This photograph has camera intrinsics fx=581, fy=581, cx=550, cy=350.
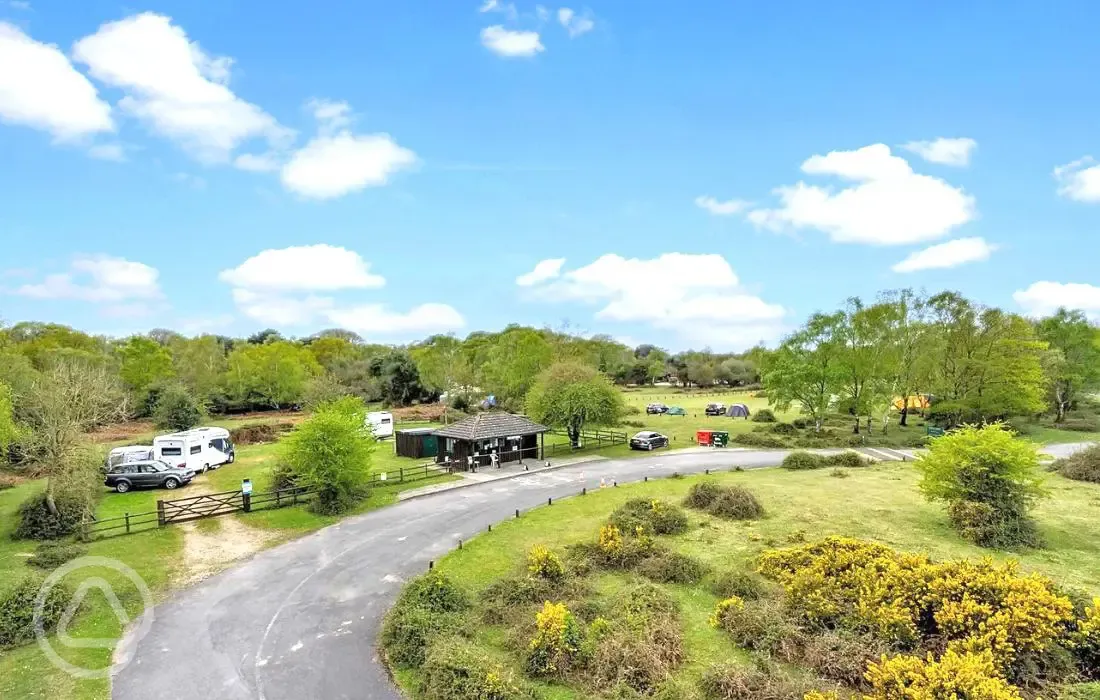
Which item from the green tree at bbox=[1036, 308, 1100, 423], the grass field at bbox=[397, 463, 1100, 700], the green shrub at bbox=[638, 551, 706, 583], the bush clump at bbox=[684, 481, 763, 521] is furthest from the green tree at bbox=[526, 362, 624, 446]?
the green tree at bbox=[1036, 308, 1100, 423]

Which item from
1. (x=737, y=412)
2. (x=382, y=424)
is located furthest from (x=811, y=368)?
(x=382, y=424)

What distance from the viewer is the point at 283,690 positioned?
41.1 feet

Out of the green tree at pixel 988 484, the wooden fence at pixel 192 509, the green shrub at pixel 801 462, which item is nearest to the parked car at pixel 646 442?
the green shrub at pixel 801 462

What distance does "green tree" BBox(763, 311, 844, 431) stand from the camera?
169 feet

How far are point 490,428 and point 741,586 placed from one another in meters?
22.4

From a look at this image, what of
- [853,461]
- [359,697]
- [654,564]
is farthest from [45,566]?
[853,461]

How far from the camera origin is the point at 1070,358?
5972cm

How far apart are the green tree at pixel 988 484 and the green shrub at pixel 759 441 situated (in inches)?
901

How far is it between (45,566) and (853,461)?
42.6m

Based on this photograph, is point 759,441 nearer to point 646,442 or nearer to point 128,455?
point 646,442

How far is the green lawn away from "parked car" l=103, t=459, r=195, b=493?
2.08 feet

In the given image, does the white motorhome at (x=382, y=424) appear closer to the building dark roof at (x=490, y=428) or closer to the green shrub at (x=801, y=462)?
the building dark roof at (x=490, y=428)

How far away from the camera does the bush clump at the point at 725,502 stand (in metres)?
25.7

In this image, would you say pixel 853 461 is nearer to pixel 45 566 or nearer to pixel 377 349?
pixel 45 566
